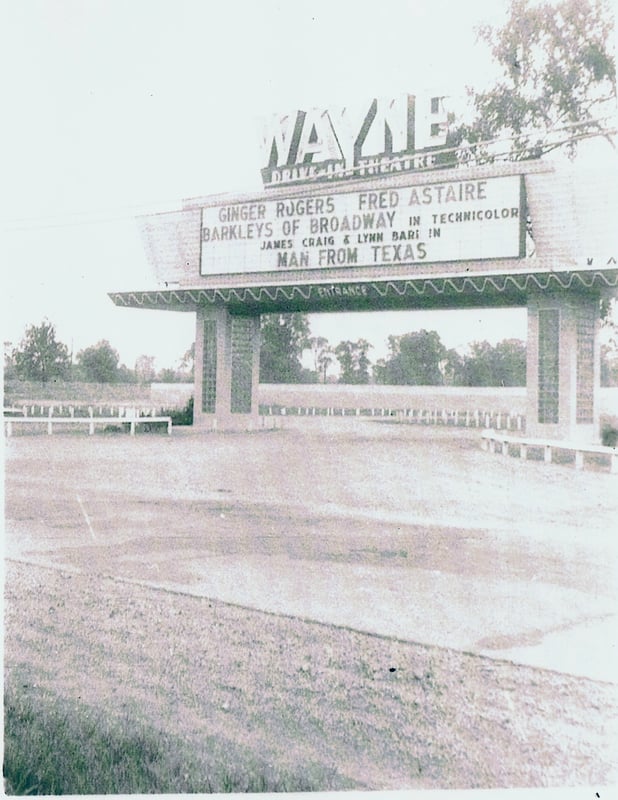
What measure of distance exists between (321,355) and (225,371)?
2801cm

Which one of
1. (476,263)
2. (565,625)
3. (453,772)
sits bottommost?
(453,772)

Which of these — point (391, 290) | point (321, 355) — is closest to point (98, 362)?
point (391, 290)

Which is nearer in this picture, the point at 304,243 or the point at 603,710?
the point at 603,710

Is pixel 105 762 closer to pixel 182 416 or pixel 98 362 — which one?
pixel 182 416

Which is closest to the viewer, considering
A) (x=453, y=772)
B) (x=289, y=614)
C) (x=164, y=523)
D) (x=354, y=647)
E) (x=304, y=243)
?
(x=453, y=772)

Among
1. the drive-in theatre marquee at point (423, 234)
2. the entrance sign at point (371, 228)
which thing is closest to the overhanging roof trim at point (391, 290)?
the drive-in theatre marquee at point (423, 234)

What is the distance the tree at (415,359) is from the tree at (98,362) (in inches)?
877

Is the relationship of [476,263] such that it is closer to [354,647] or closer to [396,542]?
[396,542]

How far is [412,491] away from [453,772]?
8.05 m

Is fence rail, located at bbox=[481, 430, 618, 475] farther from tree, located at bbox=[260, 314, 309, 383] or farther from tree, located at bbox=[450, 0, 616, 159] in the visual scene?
tree, located at bbox=[260, 314, 309, 383]

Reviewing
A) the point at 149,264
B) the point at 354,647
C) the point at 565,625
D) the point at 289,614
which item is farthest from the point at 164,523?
the point at 149,264

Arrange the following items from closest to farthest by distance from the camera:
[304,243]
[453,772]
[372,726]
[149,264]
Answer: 1. [453,772]
2. [372,726]
3. [304,243]
4. [149,264]

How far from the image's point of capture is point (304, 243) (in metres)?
21.7

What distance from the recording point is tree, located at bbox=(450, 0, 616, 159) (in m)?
14.3
